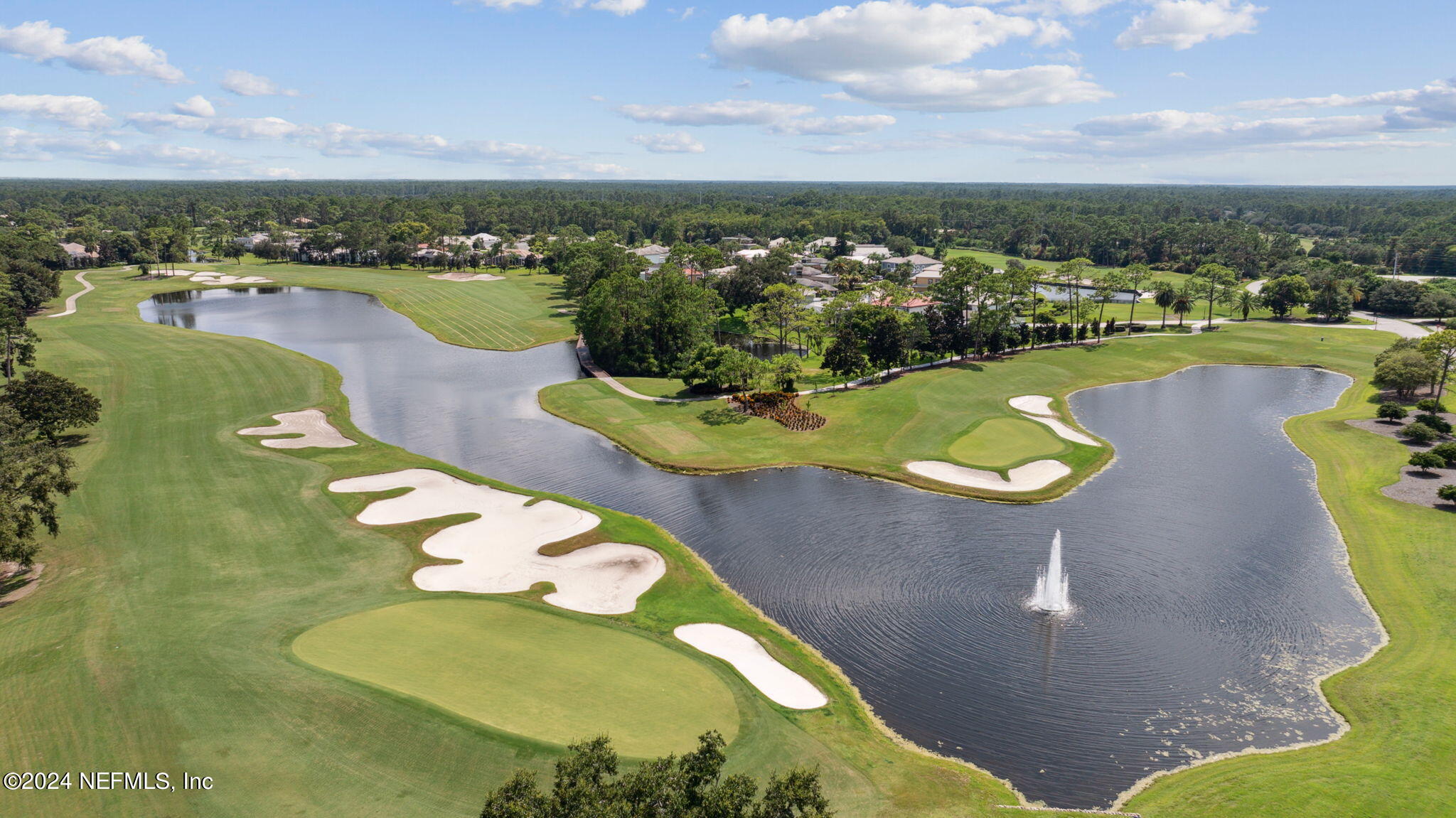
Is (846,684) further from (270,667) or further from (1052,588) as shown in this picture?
(270,667)

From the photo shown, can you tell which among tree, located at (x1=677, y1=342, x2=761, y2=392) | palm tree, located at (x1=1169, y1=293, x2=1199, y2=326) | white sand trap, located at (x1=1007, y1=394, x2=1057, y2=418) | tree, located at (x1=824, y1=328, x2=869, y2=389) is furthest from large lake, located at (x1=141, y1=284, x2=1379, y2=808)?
palm tree, located at (x1=1169, y1=293, x2=1199, y2=326)

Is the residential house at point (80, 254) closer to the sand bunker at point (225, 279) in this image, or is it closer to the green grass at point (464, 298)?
the green grass at point (464, 298)

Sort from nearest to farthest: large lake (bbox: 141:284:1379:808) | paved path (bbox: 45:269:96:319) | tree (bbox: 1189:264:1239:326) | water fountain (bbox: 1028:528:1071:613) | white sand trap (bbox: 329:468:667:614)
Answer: large lake (bbox: 141:284:1379:808), water fountain (bbox: 1028:528:1071:613), white sand trap (bbox: 329:468:667:614), tree (bbox: 1189:264:1239:326), paved path (bbox: 45:269:96:319)

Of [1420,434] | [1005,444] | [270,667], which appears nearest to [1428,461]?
[1420,434]

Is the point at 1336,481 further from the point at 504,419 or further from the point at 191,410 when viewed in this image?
the point at 191,410

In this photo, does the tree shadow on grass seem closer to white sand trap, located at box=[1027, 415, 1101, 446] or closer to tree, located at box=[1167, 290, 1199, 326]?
white sand trap, located at box=[1027, 415, 1101, 446]

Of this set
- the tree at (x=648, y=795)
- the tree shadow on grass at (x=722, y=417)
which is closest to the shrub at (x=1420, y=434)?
the tree shadow on grass at (x=722, y=417)
